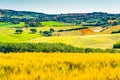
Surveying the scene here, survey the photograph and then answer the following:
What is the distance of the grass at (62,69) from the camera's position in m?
11.2

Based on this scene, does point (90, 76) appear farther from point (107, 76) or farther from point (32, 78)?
point (32, 78)

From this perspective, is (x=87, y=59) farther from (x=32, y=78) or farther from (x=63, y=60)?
(x=32, y=78)

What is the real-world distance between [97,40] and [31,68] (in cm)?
13207

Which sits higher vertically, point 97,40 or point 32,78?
point 32,78

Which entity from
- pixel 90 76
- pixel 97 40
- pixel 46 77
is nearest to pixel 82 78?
Answer: pixel 90 76

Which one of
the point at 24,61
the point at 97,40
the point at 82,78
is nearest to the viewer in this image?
the point at 82,78

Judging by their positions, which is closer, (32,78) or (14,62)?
(32,78)

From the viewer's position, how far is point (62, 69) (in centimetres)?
1306

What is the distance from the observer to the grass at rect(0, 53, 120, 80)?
11188 millimetres

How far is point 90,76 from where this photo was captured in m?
11.1

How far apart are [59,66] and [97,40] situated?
132 metres

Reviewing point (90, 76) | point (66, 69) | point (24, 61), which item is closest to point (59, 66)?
point (66, 69)

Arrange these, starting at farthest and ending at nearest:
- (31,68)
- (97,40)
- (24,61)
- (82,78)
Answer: (97,40) → (24,61) → (31,68) → (82,78)

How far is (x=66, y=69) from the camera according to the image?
1318 centimetres
